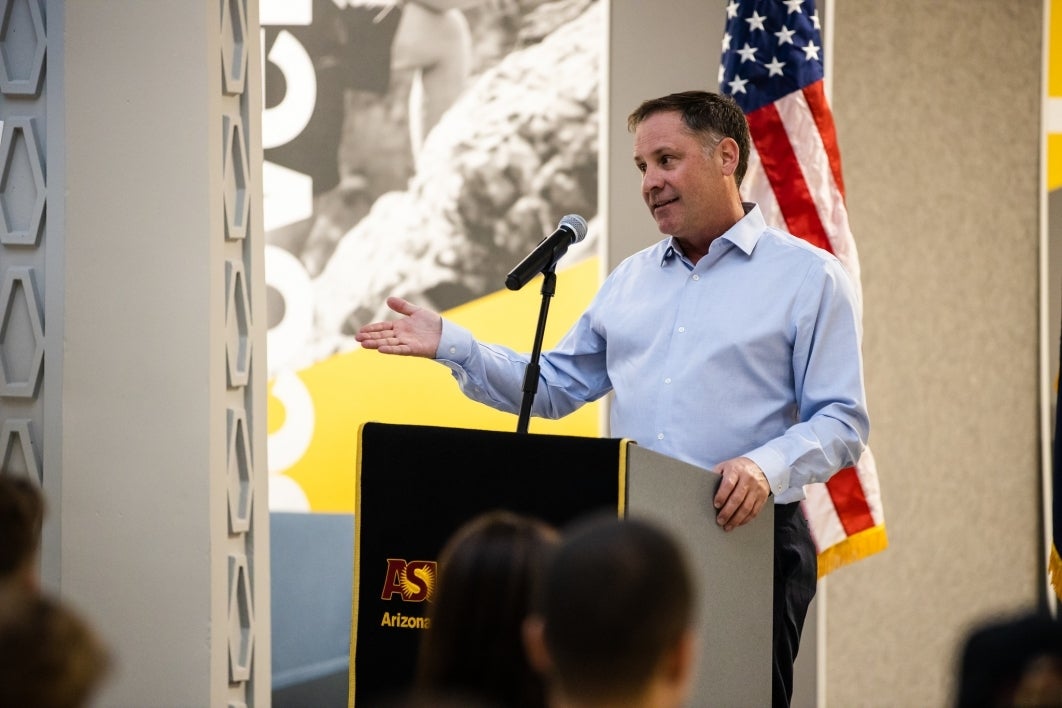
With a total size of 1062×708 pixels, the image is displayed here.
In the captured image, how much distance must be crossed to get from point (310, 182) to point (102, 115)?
1703 millimetres

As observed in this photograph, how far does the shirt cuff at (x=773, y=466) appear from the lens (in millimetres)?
2076

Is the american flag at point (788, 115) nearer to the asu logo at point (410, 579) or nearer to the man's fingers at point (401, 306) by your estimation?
the man's fingers at point (401, 306)

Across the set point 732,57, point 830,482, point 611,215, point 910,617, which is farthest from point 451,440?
point 910,617

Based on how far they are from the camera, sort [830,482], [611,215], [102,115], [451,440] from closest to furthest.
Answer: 1. [451,440]
2. [102,115]
3. [830,482]
4. [611,215]

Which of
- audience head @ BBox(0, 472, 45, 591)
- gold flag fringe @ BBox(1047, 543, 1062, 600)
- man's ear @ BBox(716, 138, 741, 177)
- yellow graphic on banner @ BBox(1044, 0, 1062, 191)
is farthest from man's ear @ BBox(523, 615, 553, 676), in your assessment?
yellow graphic on banner @ BBox(1044, 0, 1062, 191)

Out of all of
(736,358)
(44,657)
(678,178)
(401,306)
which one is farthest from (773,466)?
(44,657)

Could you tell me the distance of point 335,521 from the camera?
4.35 meters

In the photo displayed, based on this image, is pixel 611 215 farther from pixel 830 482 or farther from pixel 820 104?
pixel 830 482

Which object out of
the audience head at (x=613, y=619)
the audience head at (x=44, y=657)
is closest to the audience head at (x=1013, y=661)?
the audience head at (x=613, y=619)

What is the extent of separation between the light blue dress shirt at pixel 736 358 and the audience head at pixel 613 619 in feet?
3.74

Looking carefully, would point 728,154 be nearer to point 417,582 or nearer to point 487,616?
point 417,582

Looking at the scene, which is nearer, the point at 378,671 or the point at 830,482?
the point at 378,671

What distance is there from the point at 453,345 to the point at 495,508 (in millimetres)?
619

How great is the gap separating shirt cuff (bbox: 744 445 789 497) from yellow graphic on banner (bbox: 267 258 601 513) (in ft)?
7.30
